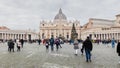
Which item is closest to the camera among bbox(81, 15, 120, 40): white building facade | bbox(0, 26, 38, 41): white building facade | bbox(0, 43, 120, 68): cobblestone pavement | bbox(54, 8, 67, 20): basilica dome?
bbox(0, 43, 120, 68): cobblestone pavement

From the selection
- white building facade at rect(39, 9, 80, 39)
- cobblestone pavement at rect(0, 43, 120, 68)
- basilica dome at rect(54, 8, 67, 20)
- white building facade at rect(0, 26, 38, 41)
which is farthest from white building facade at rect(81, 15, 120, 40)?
cobblestone pavement at rect(0, 43, 120, 68)

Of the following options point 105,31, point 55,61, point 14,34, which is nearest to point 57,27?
point 14,34

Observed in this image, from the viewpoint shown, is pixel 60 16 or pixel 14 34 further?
pixel 60 16

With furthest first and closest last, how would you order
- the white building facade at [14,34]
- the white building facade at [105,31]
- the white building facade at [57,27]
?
the white building facade at [57,27] < the white building facade at [14,34] < the white building facade at [105,31]

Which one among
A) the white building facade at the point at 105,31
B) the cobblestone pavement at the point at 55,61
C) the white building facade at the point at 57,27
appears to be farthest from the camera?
the white building facade at the point at 57,27

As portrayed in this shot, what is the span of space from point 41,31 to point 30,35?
23133 millimetres

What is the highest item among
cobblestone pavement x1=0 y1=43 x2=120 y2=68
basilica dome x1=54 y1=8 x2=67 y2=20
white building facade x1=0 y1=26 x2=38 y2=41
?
basilica dome x1=54 y1=8 x2=67 y2=20

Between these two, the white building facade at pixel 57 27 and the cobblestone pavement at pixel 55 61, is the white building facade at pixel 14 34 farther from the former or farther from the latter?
the cobblestone pavement at pixel 55 61

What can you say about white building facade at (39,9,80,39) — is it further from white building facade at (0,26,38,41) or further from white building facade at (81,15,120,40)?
white building facade at (81,15,120,40)

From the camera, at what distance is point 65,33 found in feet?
592

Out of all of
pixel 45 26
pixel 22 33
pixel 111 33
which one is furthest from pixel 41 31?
pixel 111 33

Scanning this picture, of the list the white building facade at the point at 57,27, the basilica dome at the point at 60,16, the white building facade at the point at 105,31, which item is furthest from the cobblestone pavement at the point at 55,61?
the basilica dome at the point at 60,16

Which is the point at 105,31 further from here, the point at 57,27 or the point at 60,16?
the point at 60,16

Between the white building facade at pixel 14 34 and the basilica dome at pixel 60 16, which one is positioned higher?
the basilica dome at pixel 60 16
